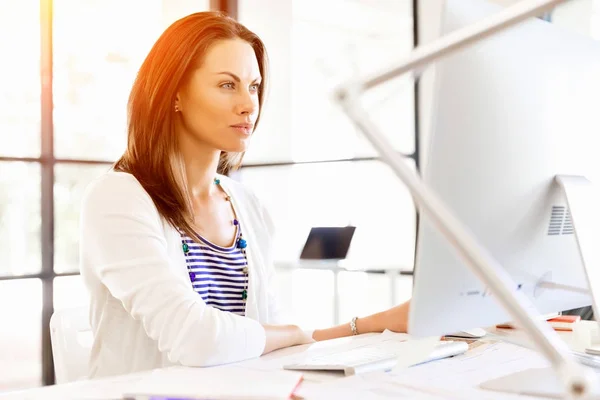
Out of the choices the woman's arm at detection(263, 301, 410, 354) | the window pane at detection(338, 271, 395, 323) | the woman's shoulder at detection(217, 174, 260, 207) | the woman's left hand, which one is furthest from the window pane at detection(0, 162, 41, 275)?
the woman's left hand

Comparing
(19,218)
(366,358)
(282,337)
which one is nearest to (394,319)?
(282,337)

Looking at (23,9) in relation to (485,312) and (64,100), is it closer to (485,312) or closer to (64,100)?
(64,100)

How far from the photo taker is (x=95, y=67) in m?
3.79

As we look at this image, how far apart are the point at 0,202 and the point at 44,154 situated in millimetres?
308

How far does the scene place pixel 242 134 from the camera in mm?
1594

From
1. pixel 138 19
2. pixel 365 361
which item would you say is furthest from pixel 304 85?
pixel 365 361

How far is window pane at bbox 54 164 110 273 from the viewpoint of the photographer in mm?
3637

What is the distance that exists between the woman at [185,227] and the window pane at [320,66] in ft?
5.26

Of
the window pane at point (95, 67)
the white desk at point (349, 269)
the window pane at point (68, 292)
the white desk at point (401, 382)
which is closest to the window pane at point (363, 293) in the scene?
the white desk at point (349, 269)

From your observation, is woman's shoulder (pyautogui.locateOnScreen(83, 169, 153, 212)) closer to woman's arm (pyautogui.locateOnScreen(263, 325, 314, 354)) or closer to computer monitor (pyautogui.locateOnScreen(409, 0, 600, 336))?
woman's arm (pyautogui.locateOnScreen(263, 325, 314, 354))

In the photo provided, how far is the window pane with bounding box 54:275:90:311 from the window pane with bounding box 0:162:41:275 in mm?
139

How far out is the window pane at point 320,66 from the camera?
3307 millimetres

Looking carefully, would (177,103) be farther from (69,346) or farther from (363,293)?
(363,293)

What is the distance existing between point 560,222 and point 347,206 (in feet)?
8.46
